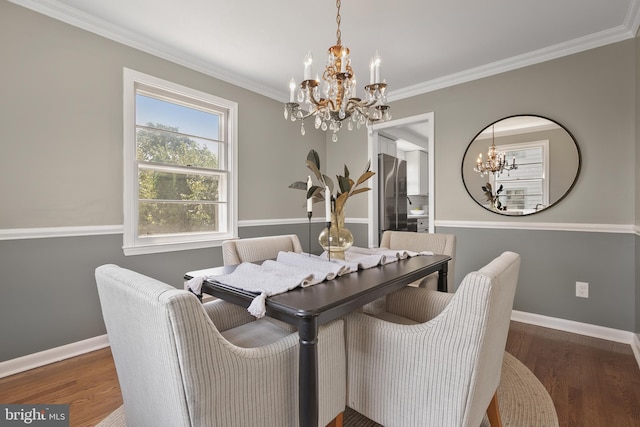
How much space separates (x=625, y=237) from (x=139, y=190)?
398cm

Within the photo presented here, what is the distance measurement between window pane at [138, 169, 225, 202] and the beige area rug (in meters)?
1.65

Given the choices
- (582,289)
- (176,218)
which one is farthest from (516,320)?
(176,218)

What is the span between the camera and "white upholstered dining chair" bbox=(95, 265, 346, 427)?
32.9 inches

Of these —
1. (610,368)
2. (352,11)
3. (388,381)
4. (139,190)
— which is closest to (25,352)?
(139,190)

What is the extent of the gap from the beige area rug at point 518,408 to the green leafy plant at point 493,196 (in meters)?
1.55

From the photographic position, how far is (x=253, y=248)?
2096 mm

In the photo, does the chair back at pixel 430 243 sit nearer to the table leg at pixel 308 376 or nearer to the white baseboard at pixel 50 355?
the table leg at pixel 308 376

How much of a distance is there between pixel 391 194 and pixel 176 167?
2.95 m

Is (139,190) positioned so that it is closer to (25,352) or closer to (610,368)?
(25,352)

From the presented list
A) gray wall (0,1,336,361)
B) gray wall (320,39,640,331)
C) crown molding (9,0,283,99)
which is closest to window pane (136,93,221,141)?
gray wall (0,1,336,361)

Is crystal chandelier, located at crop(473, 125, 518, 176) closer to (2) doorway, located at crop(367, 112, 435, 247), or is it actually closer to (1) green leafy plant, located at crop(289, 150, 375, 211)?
(2) doorway, located at crop(367, 112, 435, 247)

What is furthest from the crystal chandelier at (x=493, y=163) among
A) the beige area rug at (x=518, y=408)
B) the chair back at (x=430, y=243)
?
the beige area rug at (x=518, y=408)

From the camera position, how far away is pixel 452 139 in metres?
3.29

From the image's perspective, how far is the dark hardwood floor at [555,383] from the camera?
1611mm
